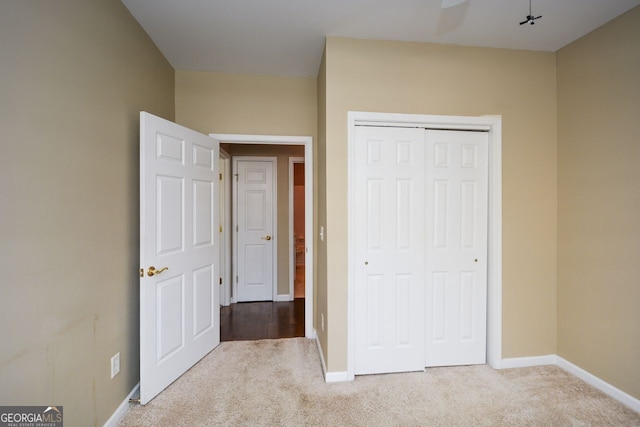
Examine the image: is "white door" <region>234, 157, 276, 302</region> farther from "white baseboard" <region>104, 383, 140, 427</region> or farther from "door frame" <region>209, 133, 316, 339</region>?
"white baseboard" <region>104, 383, 140, 427</region>

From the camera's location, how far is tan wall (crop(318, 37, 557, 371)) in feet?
7.00

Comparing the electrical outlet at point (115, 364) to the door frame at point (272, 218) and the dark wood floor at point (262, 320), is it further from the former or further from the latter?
the door frame at point (272, 218)

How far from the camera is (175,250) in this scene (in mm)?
2115

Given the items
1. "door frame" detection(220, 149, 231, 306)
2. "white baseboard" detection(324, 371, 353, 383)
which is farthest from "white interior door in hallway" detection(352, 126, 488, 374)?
"door frame" detection(220, 149, 231, 306)

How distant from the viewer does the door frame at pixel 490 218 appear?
7.02ft

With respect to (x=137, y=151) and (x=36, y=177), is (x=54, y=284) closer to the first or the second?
(x=36, y=177)

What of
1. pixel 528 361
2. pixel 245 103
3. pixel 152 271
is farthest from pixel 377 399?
pixel 245 103

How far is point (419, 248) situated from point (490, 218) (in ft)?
2.29

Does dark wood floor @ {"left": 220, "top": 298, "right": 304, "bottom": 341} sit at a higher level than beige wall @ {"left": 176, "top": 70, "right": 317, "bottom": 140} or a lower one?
lower

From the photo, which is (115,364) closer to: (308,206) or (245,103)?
(308,206)

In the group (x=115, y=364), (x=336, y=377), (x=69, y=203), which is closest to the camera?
(x=69, y=203)

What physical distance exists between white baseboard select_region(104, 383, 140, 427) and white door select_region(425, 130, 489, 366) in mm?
2258

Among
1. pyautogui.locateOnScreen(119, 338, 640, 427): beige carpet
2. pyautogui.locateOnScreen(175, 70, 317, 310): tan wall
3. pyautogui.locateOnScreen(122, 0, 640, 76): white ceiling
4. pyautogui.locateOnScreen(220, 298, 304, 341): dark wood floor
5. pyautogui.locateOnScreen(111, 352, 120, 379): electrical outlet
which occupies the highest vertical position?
pyautogui.locateOnScreen(122, 0, 640, 76): white ceiling

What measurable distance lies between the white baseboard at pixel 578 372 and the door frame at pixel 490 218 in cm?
17
